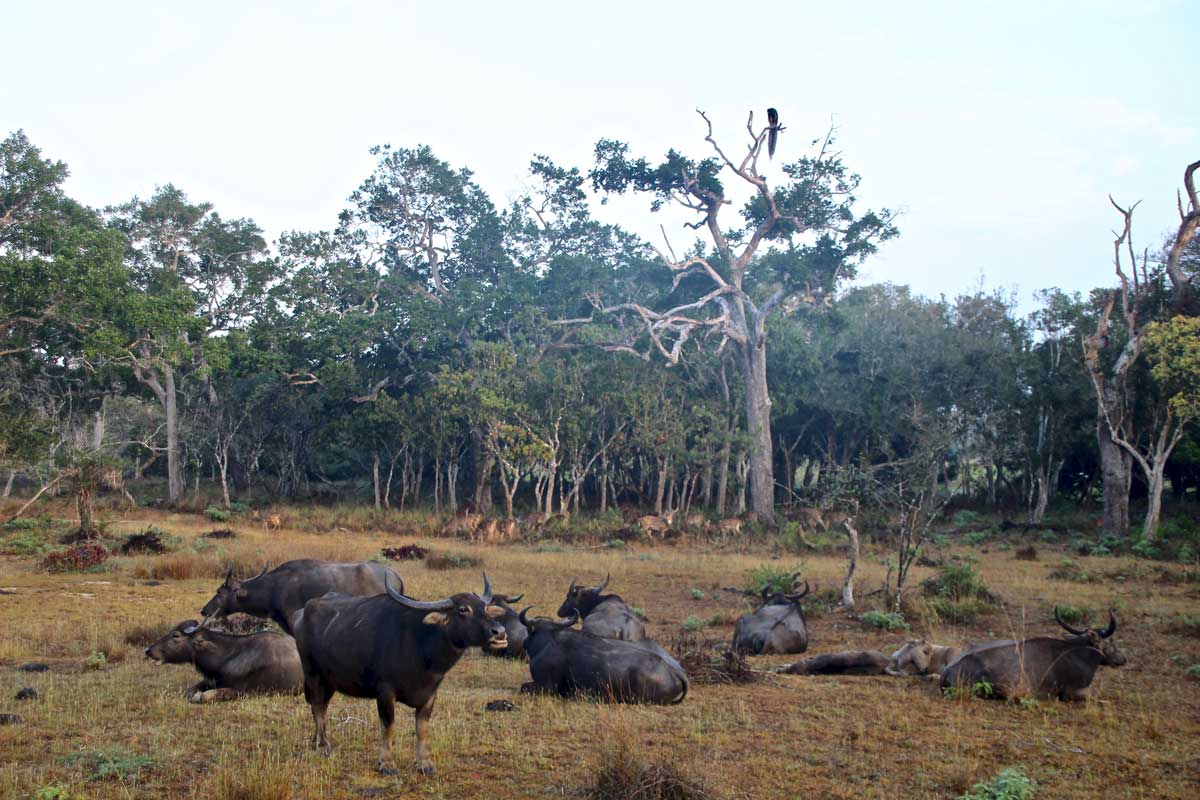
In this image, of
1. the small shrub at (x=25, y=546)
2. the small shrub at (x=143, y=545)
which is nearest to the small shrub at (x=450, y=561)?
the small shrub at (x=143, y=545)

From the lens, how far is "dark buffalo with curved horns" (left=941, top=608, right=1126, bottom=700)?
9492mm

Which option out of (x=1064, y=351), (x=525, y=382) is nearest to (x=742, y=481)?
(x=525, y=382)

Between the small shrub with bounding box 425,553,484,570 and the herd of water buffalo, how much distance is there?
Answer: 7327 mm

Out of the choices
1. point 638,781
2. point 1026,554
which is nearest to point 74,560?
point 638,781

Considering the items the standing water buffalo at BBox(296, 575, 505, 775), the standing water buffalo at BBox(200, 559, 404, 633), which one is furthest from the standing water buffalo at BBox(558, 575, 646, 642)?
the standing water buffalo at BBox(296, 575, 505, 775)

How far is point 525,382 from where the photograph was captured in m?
34.8

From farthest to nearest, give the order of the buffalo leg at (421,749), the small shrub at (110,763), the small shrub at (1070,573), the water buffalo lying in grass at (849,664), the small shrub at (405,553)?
the small shrub at (405,553), the small shrub at (1070,573), the water buffalo lying in grass at (849,664), the buffalo leg at (421,749), the small shrub at (110,763)

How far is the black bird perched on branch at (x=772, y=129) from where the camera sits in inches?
1337

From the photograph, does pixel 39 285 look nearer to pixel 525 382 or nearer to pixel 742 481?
pixel 525 382

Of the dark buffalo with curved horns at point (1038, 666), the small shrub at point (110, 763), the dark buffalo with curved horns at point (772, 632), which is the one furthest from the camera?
the dark buffalo with curved horns at point (772, 632)

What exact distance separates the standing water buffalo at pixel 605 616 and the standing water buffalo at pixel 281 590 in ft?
8.67

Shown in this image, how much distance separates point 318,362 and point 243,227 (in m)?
7.82

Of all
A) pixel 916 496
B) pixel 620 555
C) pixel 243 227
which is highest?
pixel 243 227

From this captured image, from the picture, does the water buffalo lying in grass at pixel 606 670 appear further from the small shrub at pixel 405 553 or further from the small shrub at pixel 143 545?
the small shrub at pixel 143 545
